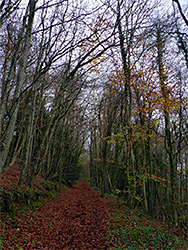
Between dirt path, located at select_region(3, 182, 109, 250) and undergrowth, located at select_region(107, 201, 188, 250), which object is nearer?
dirt path, located at select_region(3, 182, 109, 250)

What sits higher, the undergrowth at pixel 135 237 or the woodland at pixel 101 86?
the woodland at pixel 101 86

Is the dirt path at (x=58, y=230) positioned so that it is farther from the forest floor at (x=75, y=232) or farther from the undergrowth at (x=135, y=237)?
the undergrowth at (x=135, y=237)

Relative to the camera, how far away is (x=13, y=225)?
15.7 feet

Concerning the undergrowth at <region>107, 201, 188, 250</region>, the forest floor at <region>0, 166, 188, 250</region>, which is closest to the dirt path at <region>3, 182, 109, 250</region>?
the forest floor at <region>0, 166, 188, 250</region>

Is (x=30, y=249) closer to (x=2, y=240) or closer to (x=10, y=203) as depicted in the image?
(x=2, y=240)

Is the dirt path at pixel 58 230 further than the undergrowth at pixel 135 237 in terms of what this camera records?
No

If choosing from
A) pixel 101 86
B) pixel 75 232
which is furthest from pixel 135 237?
pixel 101 86

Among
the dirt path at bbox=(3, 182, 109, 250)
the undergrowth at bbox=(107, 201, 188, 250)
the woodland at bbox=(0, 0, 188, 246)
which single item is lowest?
the undergrowth at bbox=(107, 201, 188, 250)

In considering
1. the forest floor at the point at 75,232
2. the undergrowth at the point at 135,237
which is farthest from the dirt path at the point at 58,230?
the undergrowth at the point at 135,237

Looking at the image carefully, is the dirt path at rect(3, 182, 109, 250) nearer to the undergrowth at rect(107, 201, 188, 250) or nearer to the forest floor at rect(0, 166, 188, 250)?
the forest floor at rect(0, 166, 188, 250)

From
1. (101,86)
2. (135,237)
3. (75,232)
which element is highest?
(101,86)

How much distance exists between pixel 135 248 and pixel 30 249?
3063mm

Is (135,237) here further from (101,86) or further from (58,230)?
(101,86)

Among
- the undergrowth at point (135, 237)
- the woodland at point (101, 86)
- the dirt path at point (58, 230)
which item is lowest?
the undergrowth at point (135, 237)
